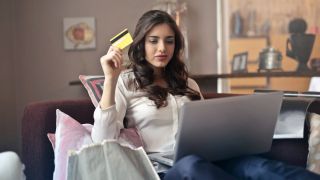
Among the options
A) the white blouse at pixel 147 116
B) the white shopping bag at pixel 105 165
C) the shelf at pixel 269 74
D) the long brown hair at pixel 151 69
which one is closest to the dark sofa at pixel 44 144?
the white blouse at pixel 147 116

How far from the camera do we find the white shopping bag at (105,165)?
4.02 feet

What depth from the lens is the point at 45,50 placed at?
9.27ft

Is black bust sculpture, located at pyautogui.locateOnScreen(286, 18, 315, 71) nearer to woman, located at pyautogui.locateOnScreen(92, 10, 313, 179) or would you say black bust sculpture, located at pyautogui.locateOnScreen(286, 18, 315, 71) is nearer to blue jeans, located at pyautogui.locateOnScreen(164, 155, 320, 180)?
woman, located at pyautogui.locateOnScreen(92, 10, 313, 179)

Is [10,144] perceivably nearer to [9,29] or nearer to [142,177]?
[9,29]

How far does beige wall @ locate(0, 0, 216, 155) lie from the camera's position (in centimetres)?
275

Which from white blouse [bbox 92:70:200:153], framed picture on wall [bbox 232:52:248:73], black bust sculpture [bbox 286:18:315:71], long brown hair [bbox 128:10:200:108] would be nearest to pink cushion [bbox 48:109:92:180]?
white blouse [bbox 92:70:200:153]

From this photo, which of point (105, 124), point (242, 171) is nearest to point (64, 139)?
point (105, 124)

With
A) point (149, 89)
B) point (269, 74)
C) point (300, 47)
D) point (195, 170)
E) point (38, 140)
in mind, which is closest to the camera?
point (195, 170)

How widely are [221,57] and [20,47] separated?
142 cm

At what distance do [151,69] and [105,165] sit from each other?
64cm

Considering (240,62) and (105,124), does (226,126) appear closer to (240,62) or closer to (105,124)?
(105,124)

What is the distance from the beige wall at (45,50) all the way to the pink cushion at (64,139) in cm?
129

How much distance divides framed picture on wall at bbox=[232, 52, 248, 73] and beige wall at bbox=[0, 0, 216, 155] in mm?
758

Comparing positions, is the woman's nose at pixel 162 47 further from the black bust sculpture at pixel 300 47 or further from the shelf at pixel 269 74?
the black bust sculpture at pixel 300 47
